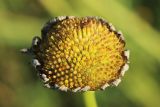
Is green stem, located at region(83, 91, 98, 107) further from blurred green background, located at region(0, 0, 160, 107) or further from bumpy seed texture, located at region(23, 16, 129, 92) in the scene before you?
blurred green background, located at region(0, 0, 160, 107)

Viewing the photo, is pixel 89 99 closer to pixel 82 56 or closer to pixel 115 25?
pixel 82 56

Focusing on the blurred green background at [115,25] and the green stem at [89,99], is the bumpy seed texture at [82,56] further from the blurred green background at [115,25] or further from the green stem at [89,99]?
the blurred green background at [115,25]

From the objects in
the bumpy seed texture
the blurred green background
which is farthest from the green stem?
the blurred green background

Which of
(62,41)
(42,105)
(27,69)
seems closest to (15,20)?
(27,69)

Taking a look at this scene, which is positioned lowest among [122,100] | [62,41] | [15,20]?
[122,100]

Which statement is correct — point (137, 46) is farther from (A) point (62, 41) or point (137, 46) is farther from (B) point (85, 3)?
(A) point (62, 41)

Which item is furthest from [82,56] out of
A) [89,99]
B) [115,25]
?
[115,25]
